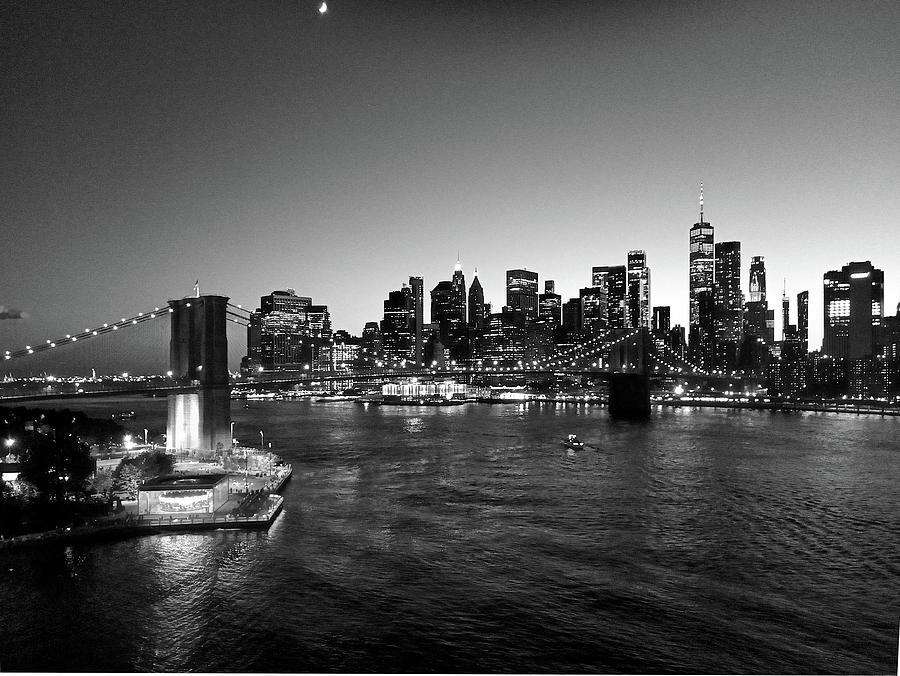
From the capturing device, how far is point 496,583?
6.07 meters

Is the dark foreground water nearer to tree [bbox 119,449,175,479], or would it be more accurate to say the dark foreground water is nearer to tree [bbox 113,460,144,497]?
tree [bbox 119,449,175,479]

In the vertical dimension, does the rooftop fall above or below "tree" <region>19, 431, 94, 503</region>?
below

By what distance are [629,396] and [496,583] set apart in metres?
20.1

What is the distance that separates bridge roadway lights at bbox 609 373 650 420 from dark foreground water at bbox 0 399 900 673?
13.2 m

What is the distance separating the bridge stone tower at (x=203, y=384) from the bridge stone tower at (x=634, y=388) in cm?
1558

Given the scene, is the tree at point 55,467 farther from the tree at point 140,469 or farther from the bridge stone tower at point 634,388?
the bridge stone tower at point 634,388

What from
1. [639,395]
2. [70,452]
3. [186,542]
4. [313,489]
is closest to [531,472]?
[313,489]

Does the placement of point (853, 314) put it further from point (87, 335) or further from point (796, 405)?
point (87, 335)

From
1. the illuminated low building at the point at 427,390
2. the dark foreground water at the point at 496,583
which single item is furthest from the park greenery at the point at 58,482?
the illuminated low building at the point at 427,390

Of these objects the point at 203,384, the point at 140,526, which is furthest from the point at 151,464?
the point at 140,526

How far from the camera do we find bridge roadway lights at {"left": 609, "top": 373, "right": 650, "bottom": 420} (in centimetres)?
2483

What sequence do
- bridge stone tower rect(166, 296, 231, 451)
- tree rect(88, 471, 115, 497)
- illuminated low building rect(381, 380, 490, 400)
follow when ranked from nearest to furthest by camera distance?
tree rect(88, 471, 115, 497) < bridge stone tower rect(166, 296, 231, 451) < illuminated low building rect(381, 380, 490, 400)

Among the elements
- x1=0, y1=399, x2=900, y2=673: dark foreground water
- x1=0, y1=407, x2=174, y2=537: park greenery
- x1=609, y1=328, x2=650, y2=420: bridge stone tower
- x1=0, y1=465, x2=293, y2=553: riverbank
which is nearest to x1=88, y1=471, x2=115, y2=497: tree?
x1=0, y1=407, x2=174, y2=537: park greenery

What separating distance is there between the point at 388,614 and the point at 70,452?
5.85 m
